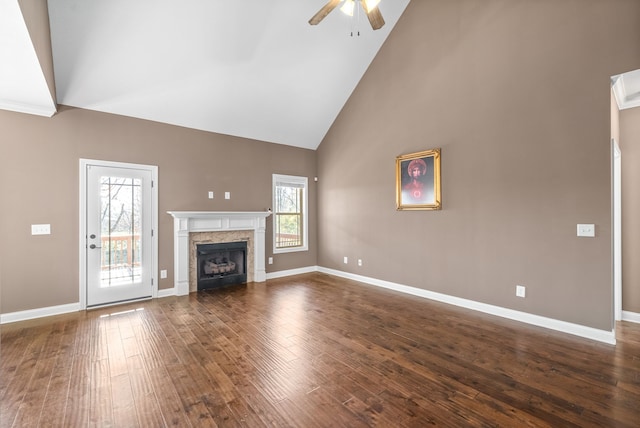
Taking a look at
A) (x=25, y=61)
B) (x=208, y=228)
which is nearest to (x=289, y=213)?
(x=208, y=228)

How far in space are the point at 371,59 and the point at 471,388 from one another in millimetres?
5202

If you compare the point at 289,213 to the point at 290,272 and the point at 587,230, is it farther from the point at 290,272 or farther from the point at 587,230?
the point at 587,230

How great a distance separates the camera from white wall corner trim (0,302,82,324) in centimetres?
354

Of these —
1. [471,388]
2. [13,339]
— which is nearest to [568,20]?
[471,388]

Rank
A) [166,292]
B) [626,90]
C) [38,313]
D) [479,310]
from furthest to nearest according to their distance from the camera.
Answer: [166,292], [479,310], [38,313], [626,90]

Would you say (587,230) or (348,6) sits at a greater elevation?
(348,6)

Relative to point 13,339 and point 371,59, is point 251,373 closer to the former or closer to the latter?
point 13,339

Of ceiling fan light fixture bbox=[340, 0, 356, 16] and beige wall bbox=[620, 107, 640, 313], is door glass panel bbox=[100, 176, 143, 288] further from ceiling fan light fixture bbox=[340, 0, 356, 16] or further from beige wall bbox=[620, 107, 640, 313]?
beige wall bbox=[620, 107, 640, 313]

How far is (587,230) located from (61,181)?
6.40 meters

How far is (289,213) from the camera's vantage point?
6.37m

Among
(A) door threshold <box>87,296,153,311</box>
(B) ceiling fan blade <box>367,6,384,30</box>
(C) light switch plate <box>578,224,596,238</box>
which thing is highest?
(B) ceiling fan blade <box>367,6,384,30</box>

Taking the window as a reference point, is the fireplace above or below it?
below

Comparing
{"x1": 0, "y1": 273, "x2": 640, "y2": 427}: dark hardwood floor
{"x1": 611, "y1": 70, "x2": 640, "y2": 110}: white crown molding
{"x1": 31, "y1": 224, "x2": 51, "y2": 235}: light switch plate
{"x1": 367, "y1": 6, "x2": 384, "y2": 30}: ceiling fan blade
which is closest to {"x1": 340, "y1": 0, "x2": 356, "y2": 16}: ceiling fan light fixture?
{"x1": 367, "y1": 6, "x2": 384, "y2": 30}: ceiling fan blade

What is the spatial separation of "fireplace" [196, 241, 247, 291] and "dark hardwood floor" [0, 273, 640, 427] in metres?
1.28
